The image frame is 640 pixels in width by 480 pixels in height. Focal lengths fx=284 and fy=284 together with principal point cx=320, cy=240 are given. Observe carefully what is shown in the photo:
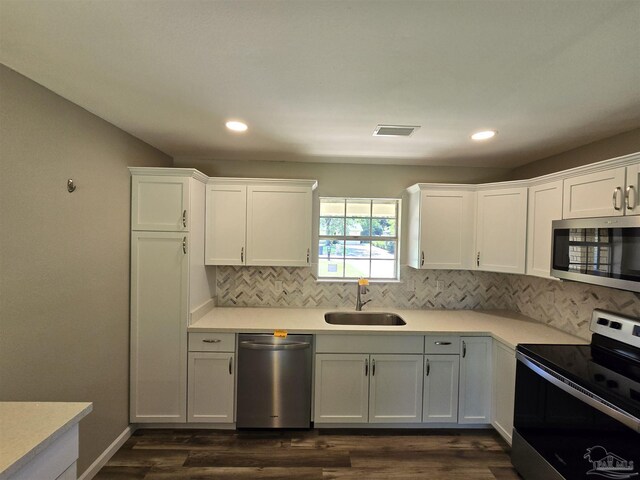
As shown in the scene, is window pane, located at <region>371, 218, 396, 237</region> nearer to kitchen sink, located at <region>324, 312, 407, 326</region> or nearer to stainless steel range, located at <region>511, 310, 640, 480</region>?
kitchen sink, located at <region>324, 312, 407, 326</region>

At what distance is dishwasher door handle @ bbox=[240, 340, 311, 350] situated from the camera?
2.37m

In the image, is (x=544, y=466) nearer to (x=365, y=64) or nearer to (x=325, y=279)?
(x=325, y=279)

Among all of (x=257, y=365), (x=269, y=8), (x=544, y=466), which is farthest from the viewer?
(x=257, y=365)

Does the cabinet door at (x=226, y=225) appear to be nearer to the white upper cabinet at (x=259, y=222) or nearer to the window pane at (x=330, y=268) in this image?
the white upper cabinet at (x=259, y=222)

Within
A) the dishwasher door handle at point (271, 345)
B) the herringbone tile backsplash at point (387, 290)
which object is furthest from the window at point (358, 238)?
the dishwasher door handle at point (271, 345)

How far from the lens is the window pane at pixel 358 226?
3.19 metres

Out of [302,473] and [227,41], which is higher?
[227,41]

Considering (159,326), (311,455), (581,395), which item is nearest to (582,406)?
(581,395)

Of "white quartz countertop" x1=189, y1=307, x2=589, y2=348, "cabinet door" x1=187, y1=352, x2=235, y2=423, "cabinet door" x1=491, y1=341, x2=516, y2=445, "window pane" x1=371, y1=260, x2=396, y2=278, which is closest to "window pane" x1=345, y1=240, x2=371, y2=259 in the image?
"window pane" x1=371, y1=260, x2=396, y2=278

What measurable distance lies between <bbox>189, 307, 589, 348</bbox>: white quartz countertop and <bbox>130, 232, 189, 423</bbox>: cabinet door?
0.75ft

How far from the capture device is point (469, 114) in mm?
1782

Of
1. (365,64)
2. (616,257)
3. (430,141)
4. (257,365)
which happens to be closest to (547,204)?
(616,257)

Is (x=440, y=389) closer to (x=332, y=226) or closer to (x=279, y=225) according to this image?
(x=332, y=226)

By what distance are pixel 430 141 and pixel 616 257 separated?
1393mm
